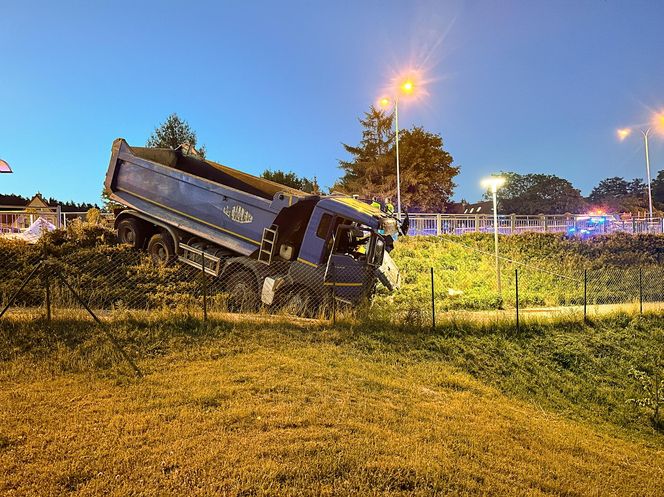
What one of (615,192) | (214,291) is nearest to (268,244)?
(214,291)

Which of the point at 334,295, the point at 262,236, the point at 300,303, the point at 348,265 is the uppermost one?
the point at 262,236

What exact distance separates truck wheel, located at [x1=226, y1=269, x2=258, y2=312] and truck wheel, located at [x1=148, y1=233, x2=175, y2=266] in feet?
6.53

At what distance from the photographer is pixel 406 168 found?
1518 inches

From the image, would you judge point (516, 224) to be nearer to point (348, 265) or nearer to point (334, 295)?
point (348, 265)

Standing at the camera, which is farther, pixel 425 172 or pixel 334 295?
pixel 425 172

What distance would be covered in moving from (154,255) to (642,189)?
94.5 metres

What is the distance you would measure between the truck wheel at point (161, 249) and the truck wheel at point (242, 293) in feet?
→ 6.53

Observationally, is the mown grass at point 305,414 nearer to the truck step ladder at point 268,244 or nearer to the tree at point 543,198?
the truck step ladder at point 268,244

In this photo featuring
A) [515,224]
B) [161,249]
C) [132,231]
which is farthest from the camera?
[515,224]

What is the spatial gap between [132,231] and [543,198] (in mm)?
66376

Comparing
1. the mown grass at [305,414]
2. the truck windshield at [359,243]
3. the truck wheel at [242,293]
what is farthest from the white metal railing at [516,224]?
the truck wheel at [242,293]

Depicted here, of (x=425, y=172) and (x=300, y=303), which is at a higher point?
(x=425, y=172)

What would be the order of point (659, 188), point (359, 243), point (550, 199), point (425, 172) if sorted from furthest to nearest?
1. point (659, 188)
2. point (550, 199)
3. point (425, 172)
4. point (359, 243)

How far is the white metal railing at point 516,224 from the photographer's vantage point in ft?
76.0
